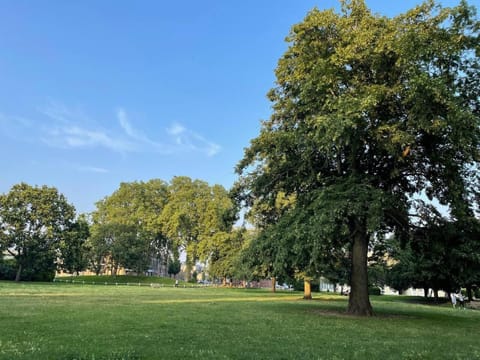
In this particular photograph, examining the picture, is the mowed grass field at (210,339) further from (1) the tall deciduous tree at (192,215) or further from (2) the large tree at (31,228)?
(1) the tall deciduous tree at (192,215)

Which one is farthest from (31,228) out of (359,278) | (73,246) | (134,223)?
(359,278)

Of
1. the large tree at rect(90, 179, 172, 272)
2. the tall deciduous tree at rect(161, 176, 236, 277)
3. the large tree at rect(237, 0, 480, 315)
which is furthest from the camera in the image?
the large tree at rect(90, 179, 172, 272)

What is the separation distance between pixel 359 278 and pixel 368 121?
25.0 ft

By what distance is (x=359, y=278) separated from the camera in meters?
19.7

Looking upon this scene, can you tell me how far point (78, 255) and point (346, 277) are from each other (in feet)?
126

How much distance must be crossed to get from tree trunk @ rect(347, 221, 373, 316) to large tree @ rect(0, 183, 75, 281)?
48349 mm

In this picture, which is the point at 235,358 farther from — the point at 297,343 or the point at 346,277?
the point at 346,277

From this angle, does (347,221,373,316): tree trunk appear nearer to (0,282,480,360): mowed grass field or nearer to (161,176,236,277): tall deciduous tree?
(0,282,480,360): mowed grass field

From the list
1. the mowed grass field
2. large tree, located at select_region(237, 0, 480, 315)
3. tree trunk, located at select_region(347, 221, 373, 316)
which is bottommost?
the mowed grass field

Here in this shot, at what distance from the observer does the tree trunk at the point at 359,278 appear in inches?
765

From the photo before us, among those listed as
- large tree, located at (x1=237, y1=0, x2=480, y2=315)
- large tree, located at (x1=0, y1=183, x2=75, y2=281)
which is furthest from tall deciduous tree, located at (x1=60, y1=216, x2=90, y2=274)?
large tree, located at (x1=237, y1=0, x2=480, y2=315)

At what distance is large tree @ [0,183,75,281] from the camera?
183ft

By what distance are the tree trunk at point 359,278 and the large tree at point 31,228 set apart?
159 feet

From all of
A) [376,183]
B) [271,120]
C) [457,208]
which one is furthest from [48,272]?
[457,208]
